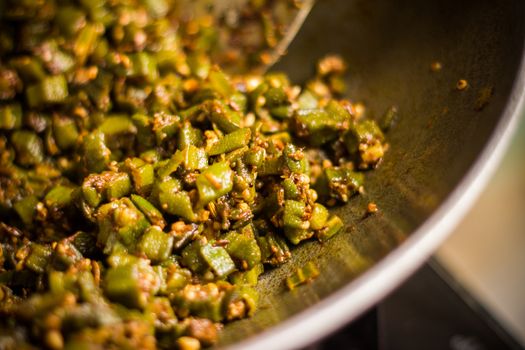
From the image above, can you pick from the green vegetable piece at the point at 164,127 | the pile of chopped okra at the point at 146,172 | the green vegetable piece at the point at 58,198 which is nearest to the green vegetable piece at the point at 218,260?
the pile of chopped okra at the point at 146,172

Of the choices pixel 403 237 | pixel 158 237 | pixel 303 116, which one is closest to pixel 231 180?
pixel 158 237

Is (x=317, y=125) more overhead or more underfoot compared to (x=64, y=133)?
more overhead

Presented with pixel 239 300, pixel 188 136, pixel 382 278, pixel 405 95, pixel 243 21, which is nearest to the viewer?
pixel 382 278

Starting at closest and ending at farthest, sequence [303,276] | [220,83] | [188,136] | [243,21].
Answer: [303,276] → [188,136] → [220,83] → [243,21]

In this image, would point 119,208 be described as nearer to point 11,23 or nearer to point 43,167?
point 43,167

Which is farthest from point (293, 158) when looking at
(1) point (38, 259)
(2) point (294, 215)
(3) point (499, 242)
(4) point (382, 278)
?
(3) point (499, 242)

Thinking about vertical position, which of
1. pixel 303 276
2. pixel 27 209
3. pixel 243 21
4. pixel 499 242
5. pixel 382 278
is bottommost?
pixel 499 242

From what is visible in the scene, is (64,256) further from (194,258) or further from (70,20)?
(70,20)

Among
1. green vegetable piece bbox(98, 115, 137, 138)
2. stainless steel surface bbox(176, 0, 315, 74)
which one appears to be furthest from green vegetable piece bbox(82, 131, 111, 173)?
stainless steel surface bbox(176, 0, 315, 74)

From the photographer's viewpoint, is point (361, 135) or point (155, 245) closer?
point (155, 245)
